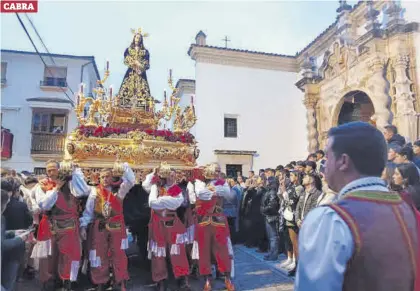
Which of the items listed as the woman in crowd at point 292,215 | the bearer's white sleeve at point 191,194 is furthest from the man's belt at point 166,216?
the woman in crowd at point 292,215

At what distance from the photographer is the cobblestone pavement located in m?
4.40

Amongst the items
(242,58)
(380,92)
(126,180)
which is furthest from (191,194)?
(242,58)

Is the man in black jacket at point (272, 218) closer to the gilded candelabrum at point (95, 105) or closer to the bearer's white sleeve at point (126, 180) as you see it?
the bearer's white sleeve at point (126, 180)

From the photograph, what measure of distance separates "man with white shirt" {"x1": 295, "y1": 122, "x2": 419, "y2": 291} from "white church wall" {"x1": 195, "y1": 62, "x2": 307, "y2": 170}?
14.0m

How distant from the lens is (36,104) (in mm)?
16953

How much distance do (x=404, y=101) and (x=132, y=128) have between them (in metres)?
7.43

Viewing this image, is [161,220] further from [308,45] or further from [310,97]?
[308,45]

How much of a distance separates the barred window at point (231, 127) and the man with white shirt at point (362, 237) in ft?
47.8

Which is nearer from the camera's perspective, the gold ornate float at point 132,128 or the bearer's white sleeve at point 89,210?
the bearer's white sleeve at point 89,210

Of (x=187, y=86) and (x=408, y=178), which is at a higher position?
(x=187, y=86)

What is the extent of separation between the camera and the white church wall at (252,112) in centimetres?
1551

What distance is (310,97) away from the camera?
1241 cm

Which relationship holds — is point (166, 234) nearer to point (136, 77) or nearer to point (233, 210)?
point (136, 77)

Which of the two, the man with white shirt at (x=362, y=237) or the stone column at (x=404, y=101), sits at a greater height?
the stone column at (x=404, y=101)
